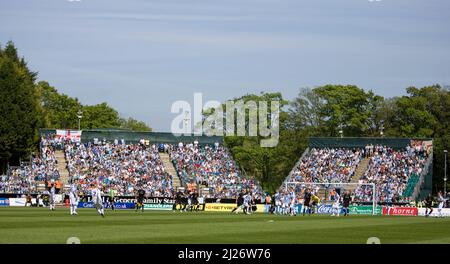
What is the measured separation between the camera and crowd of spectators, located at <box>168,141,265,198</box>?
243ft

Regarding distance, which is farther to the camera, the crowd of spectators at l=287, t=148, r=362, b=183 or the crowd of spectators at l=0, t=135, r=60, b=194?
the crowd of spectators at l=287, t=148, r=362, b=183

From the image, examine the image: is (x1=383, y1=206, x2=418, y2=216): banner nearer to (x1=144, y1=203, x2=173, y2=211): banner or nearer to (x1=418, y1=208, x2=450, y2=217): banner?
(x1=418, y1=208, x2=450, y2=217): banner

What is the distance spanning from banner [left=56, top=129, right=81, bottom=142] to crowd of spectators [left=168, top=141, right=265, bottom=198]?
8.72 m

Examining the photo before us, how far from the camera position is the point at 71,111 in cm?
11994

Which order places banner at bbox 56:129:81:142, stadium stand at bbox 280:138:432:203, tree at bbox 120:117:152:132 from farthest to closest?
tree at bbox 120:117:152:132, banner at bbox 56:129:81:142, stadium stand at bbox 280:138:432:203

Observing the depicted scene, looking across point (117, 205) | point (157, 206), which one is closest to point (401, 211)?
point (157, 206)

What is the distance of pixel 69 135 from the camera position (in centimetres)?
7775

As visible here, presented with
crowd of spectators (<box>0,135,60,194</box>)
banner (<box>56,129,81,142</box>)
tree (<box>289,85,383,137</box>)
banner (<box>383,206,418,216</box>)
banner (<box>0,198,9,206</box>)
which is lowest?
banner (<box>383,206,418,216</box>)

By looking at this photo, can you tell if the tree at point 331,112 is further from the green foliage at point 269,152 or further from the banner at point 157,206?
the banner at point 157,206

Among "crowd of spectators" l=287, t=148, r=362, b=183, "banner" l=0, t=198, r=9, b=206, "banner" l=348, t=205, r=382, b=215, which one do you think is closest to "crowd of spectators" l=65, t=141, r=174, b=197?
"banner" l=0, t=198, r=9, b=206

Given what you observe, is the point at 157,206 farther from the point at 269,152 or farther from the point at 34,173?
the point at 269,152
